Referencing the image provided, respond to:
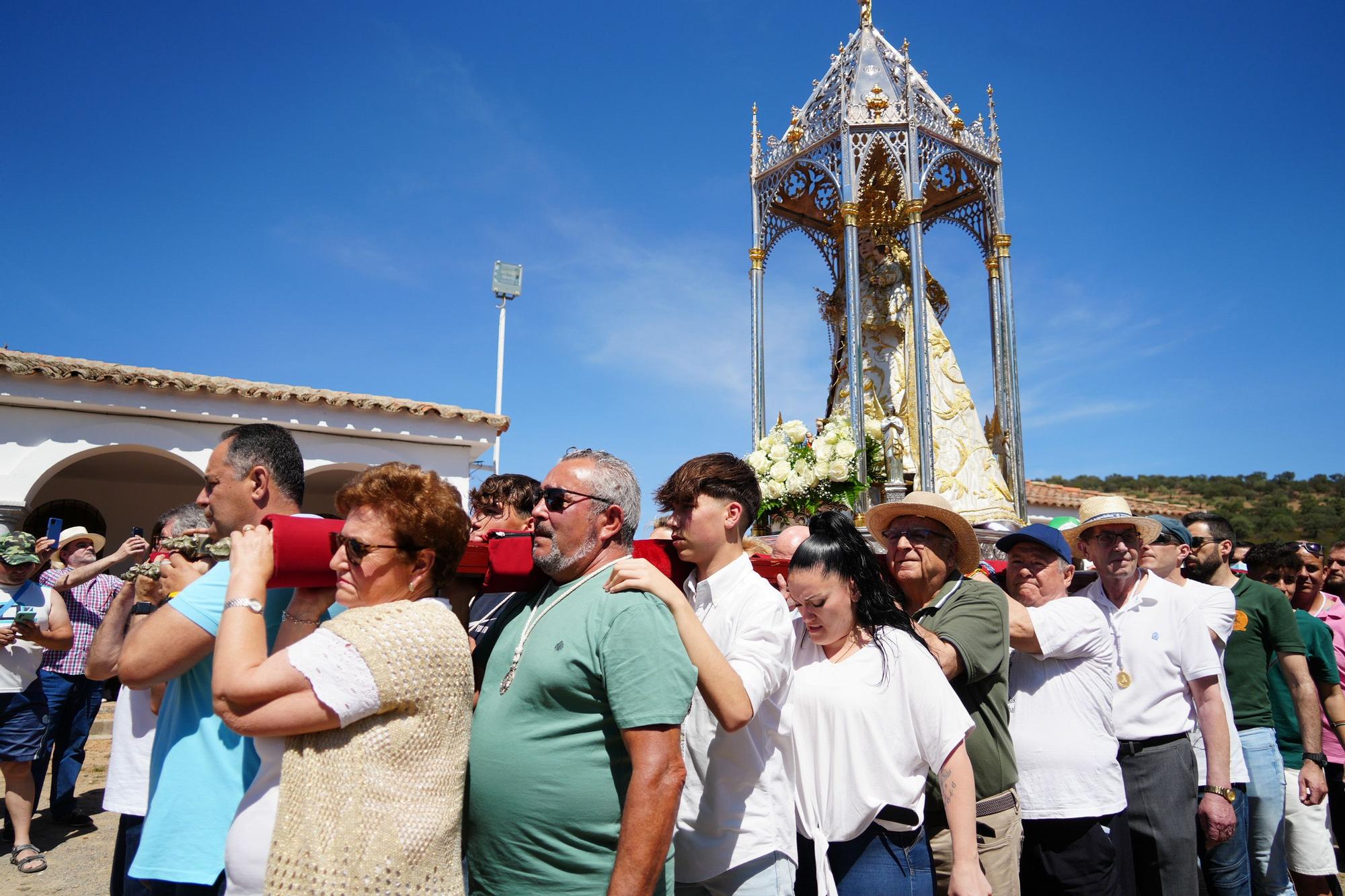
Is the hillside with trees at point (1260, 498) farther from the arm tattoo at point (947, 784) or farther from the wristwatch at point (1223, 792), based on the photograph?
the arm tattoo at point (947, 784)

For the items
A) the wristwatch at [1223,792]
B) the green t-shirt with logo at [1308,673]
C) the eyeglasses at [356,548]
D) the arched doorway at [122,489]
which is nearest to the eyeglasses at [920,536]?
the wristwatch at [1223,792]

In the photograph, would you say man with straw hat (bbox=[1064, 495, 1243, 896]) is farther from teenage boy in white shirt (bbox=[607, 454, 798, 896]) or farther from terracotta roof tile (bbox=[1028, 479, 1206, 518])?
terracotta roof tile (bbox=[1028, 479, 1206, 518])

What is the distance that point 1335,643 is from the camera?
5.39 meters

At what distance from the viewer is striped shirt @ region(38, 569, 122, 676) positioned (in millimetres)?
6496

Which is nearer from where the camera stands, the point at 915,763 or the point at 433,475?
the point at 433,475

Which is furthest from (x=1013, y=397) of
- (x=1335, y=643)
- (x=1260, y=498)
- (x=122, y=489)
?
(x=1260, y=498)

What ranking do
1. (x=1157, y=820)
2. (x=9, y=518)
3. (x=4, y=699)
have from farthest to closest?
1. (x=9, y=518)
2. (x=4, y=699)
3. (x=1157, y=820)

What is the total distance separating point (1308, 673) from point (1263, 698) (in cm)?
39

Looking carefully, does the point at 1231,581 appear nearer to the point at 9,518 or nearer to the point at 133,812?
the point at 133,812

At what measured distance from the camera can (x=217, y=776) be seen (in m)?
2.17

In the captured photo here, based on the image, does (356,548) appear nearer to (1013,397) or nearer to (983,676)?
(983,676)

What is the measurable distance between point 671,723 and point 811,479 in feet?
11.1

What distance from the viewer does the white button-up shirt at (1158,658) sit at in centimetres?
355

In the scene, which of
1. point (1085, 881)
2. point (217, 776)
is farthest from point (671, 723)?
point (1085, 881)
